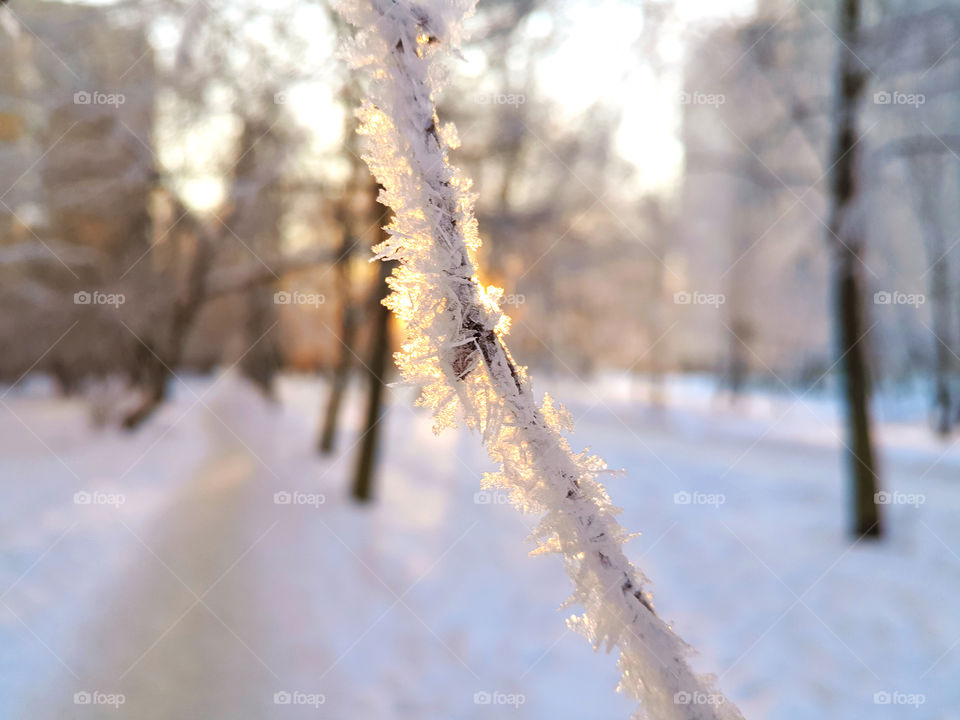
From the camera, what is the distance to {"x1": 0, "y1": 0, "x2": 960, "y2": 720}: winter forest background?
512 cm

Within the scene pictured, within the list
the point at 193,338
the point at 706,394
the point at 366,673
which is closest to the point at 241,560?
the point at 366,673

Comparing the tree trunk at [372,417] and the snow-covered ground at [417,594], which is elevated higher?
the tree trunk at [372,417]

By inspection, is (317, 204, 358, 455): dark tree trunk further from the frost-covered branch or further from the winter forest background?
the frost-covered branch

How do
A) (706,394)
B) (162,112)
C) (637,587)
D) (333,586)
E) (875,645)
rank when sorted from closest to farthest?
(637,587) < (875,645) < (333,586) < (162,112) < (706,394)

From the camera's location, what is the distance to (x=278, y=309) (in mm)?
15383

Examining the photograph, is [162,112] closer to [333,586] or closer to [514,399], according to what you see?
[333,586]

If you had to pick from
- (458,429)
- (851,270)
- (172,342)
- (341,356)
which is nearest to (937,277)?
(851,270)

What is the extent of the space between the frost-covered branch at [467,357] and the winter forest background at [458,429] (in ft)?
0.31

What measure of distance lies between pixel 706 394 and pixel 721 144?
643 inches

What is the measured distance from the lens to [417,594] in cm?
623

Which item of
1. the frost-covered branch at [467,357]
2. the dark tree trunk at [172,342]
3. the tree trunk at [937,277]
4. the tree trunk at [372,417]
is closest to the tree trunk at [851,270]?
the tree trunk at [937,277]

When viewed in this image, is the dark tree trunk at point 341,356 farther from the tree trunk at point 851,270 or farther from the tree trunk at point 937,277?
the tree trunk at point 937,277

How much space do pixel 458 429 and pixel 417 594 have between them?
67.6 inches

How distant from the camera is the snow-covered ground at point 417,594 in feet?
15.6
